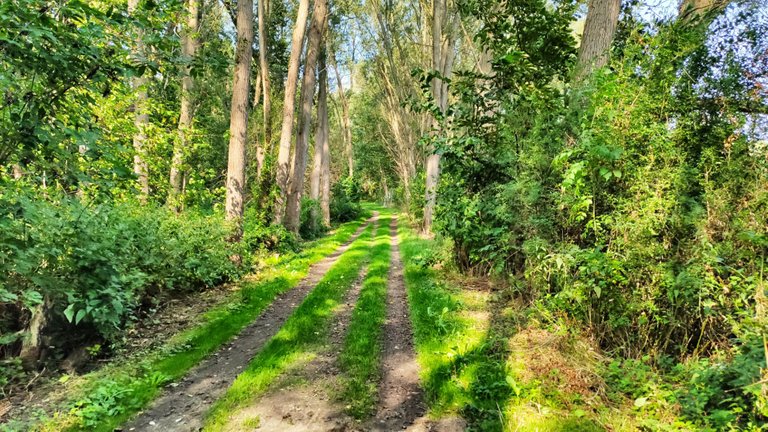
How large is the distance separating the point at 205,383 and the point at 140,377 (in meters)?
0.78

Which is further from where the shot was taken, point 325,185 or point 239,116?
point 325,185

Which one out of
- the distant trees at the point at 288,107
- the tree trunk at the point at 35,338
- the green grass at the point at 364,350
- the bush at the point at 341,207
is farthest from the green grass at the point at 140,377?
the bush at the point at 341,207

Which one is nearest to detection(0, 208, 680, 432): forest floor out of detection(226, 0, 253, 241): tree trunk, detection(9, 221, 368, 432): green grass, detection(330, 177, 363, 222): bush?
detection(9, 221, 368, 432): green grass

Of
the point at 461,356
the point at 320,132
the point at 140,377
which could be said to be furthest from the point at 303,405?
the point at 320,132

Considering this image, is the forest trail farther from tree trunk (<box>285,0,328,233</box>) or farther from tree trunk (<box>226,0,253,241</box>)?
tree trunk (<box>285,0,328,233</box>)

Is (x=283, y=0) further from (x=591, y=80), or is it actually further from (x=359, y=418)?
(x=359, y=418)

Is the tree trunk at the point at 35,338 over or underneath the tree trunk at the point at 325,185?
underneath

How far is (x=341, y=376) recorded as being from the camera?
187 inches

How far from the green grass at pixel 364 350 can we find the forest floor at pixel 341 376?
0.02m

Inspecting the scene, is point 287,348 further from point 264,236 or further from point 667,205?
point 264,236

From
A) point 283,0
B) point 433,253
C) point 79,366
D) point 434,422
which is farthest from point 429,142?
point 283,0

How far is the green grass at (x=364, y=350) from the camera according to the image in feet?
13.9

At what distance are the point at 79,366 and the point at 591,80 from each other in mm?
7569

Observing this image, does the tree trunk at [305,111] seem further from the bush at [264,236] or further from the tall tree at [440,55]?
the tall tree at [440,55]
